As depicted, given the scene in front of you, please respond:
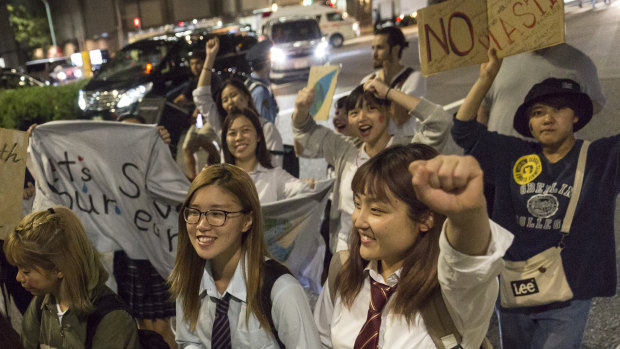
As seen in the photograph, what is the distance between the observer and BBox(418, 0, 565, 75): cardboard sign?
9.45 ft

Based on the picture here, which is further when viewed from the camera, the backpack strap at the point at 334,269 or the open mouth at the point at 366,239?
the backpack strap at the point at 334,269

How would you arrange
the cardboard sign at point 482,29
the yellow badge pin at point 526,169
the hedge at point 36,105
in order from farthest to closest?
the hedge at point 36,105 < the cardboard sign at point 482,29 < the yellow badge pin at point 526,169

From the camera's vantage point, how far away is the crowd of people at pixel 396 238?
163 centimetres

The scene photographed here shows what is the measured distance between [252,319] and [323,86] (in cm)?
227

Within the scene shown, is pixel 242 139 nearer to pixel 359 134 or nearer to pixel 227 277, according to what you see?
pixel 359 134

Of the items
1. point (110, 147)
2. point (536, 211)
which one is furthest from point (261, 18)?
point (536, 211)

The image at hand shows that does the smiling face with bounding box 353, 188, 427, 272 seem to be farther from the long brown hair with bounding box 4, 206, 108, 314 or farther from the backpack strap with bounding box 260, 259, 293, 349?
the long brown hair with bounding box 4, 206, 108, 314

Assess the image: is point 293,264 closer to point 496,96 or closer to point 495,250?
point 496,96

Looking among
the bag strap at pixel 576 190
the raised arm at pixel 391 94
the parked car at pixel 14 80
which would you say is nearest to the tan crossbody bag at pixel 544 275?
the bag strap at pixel 576 190

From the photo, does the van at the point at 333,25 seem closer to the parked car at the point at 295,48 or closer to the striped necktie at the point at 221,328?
the parked car at the point at 295,48

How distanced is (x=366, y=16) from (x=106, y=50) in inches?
573

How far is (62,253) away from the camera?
2.47 meters

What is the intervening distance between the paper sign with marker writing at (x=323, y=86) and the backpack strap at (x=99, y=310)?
2.06 meters

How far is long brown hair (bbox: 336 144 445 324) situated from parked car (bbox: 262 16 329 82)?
14432 millimetres
